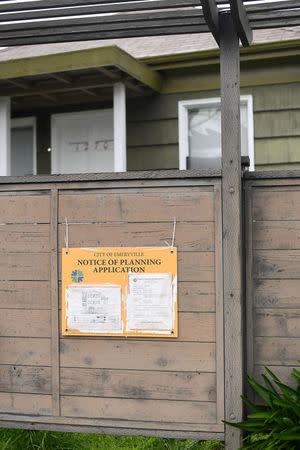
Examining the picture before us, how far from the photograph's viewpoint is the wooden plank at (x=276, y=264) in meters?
3.54

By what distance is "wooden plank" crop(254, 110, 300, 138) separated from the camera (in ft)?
20.4

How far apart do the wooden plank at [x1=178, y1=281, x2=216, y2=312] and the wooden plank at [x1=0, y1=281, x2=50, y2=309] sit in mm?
850

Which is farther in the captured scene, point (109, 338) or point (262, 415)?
point (109, 338)

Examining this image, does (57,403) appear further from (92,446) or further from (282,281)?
(282,281)

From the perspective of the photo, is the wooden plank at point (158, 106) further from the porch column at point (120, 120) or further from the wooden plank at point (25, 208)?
the wooden plank at point (25, 208)

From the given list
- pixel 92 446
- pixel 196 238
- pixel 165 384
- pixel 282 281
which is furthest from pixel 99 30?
pixel 92 446

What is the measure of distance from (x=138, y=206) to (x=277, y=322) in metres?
1.09

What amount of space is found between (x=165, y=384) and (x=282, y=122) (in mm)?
3629

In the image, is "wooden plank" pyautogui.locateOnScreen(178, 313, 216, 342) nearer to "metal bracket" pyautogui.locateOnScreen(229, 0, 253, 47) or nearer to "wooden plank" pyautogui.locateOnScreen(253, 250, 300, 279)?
"wooden plank" pyautogui.locateOnScreen(253, 250, 300, 279)

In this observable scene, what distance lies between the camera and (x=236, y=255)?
136 inches

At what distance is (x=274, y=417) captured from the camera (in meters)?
3.27

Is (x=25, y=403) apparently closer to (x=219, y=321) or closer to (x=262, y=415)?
(x=219, y=321)

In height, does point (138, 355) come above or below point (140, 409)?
above

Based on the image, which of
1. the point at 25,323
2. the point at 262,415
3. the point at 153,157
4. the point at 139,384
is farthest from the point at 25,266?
the point at 153,157
